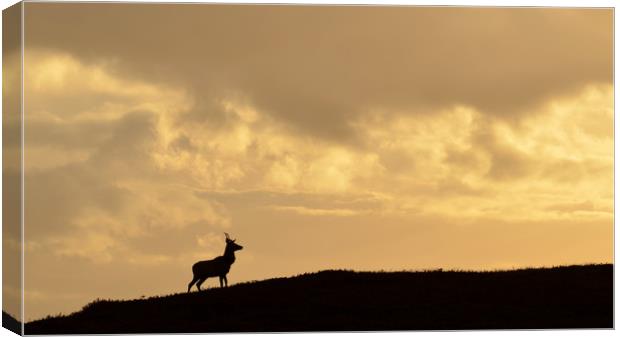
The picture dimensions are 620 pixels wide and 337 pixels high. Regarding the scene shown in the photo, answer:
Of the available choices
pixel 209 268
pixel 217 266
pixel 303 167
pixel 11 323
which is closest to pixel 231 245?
pixel 217 266

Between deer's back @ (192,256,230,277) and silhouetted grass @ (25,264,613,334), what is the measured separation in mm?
403

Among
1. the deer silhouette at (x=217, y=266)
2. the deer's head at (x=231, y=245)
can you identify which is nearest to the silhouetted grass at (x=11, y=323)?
the deer silhouette at (x=217, y=266)

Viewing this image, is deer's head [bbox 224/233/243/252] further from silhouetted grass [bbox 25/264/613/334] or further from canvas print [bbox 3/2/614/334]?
silhouetted grass [bbox 25/264/613/334]

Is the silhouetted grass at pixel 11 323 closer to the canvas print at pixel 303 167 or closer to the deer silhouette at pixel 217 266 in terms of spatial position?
the canvas print at pixel 303 167

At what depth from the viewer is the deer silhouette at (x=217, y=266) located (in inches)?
947

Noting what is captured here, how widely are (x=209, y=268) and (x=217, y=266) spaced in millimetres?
149

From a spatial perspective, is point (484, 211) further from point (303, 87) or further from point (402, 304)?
point (303, 87)

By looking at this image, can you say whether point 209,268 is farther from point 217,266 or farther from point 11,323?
point 11,323

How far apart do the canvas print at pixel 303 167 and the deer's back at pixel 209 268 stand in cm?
4

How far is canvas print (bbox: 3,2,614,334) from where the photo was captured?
77.8 ft

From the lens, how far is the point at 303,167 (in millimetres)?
24297

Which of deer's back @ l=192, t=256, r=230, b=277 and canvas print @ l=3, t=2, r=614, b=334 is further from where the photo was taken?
deer's back @ l=192, t=256, r=230, b=277

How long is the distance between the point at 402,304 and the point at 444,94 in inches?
154

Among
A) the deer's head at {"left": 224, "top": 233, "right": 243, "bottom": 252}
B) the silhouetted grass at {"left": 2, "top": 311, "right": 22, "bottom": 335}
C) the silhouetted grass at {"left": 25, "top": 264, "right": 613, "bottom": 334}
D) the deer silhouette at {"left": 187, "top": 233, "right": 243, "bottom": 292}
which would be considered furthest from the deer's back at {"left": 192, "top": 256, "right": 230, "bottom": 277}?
the silhouetted grass at {"left": 2, "top": 311, "right": 22, "bottom": 335}
